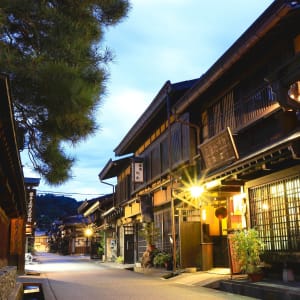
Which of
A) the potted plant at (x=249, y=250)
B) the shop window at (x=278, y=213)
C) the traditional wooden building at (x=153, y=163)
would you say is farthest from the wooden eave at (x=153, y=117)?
the potted plant at (x=249, y=250)

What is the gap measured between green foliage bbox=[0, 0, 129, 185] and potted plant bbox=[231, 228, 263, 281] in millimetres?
5647

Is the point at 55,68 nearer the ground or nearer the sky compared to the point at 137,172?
nearer the ground

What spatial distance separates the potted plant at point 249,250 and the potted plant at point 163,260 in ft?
24.8

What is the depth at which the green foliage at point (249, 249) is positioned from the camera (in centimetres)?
1277

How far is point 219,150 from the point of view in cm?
1490

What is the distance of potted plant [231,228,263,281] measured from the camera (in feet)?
41.8

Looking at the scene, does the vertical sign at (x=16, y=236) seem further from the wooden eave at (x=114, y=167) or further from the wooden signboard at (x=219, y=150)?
the wooden eave at (x=114, y=167)

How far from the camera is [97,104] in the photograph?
32.7ft

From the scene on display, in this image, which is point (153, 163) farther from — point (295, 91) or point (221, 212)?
point (295, 91)

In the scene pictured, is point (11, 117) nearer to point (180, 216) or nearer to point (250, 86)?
point (250, 86)

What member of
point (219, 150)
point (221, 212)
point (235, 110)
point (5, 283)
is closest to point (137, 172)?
point (221, 212)

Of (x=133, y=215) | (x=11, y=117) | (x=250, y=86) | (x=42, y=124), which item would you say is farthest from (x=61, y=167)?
(x=133, y=215)

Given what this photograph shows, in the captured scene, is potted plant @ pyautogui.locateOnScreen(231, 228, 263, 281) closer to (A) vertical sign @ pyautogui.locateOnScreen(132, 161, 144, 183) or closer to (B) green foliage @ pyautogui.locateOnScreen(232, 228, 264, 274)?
(B) green foliage @ pyautogui.locateOnScreen(232, 228, 264, 274)

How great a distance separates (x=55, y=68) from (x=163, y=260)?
46.3 ft
